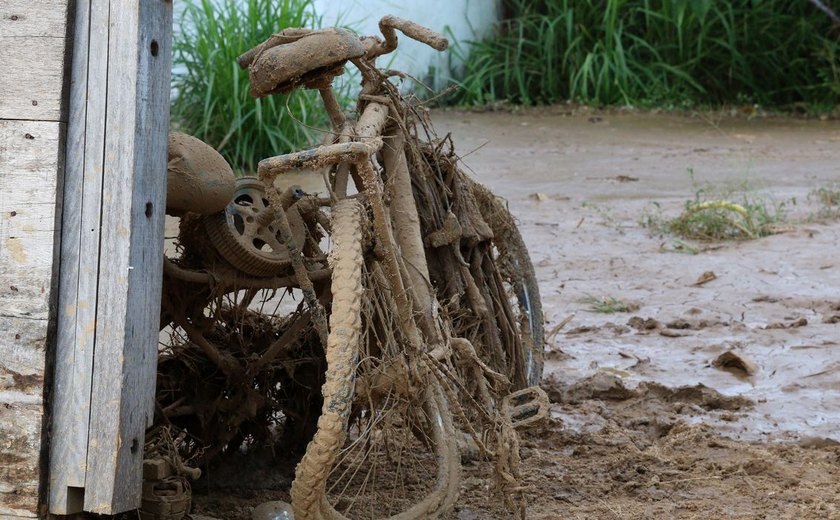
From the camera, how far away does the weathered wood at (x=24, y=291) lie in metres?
2.40

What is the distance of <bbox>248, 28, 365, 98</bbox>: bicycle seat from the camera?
8.06 feet

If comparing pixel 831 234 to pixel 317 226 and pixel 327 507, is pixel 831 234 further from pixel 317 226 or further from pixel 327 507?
pixel 327 507

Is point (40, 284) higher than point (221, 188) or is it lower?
lower

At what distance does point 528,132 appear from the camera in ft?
33.0

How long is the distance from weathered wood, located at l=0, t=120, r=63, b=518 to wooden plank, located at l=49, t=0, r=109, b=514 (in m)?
0.03

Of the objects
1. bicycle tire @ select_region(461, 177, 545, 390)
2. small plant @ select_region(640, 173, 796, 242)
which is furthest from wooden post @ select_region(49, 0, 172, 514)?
small plant @ select_region(640, 173, 796, 242)

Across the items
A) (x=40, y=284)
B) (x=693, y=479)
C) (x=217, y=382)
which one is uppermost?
(x=40, y=284)

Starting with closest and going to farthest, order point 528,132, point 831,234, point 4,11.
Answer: point 4,11, point 831,234, point 528,132

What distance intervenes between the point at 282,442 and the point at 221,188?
2.98ft

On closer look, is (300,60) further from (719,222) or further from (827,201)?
(827,201)

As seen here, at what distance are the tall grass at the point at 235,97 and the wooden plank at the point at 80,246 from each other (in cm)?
508

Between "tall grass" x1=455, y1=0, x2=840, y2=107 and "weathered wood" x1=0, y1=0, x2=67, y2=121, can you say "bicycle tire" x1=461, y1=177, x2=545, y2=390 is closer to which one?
"weathered wood" x1=0, y1=0, x2=67, y2=121

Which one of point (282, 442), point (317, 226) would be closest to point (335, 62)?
point (317, 226)

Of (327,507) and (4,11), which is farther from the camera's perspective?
(4,11)
